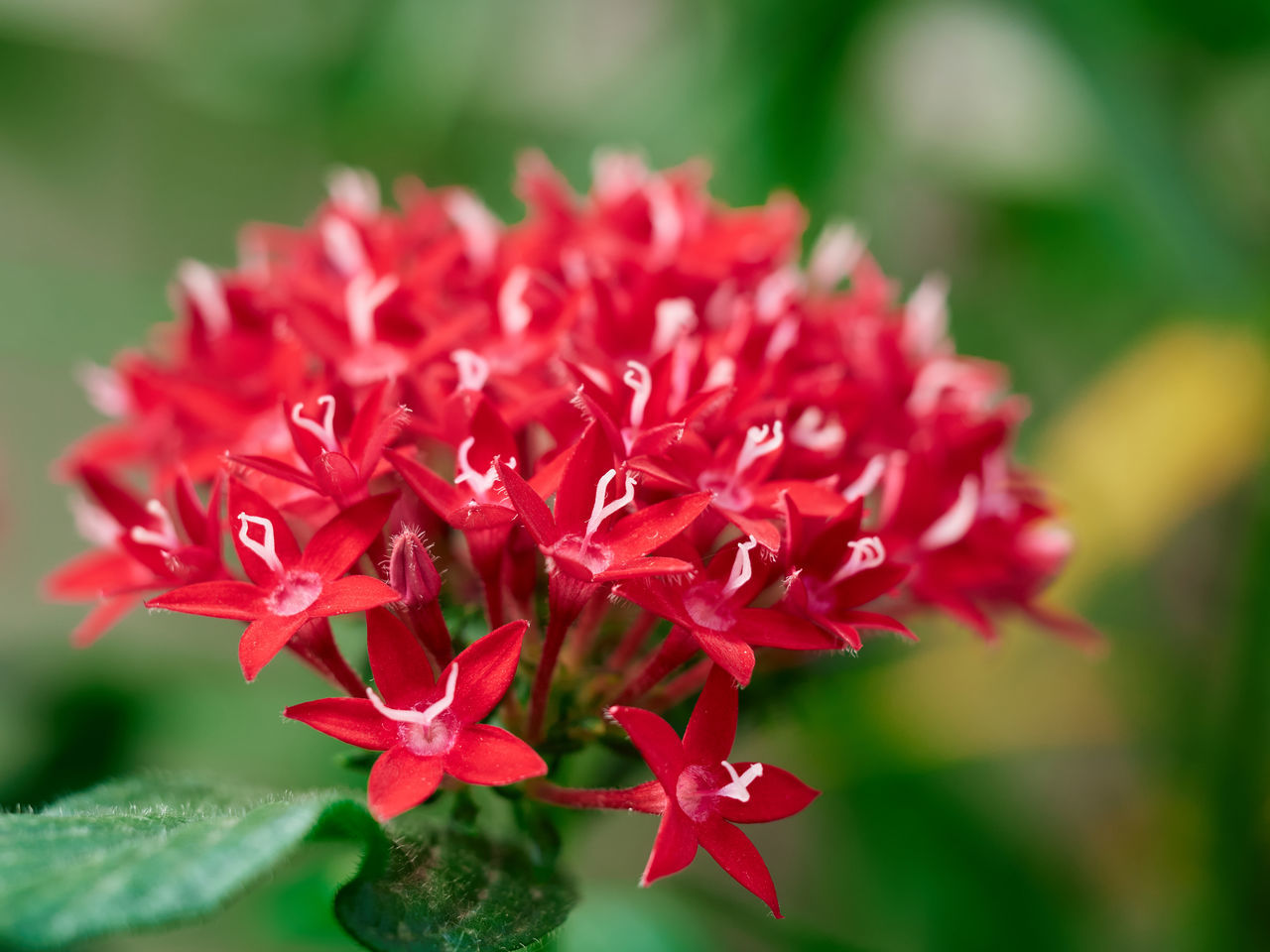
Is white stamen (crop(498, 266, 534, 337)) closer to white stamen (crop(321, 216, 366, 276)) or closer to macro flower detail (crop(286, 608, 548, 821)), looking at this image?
white stamen (crop(321, 216, 366, 276))

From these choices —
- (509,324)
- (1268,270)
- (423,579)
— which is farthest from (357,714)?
(1268,270)

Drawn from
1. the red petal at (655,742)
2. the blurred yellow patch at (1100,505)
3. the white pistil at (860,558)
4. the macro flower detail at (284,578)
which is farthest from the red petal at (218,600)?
the blurred yellow patch at (1100,505)

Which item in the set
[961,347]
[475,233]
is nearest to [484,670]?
[475,233]

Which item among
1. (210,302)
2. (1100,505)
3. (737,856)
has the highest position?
(210,302)

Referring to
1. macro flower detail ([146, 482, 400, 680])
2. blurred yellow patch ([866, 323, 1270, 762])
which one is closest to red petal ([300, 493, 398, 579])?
macro flower detail ([146, 482, 400, 680])

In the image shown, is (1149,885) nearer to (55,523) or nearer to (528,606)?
(528,606)

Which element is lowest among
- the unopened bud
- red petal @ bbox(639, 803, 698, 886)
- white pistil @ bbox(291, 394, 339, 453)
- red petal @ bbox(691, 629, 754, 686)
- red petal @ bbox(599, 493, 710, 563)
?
red petal @ bbox(639, 803, 698, 886)

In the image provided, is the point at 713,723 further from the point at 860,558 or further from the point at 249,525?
the point at 249,525
